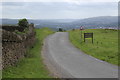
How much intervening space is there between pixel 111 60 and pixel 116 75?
4253 millimetres

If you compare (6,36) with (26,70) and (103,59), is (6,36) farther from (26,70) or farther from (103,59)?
(103,59)

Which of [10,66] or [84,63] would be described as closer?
[10,66]

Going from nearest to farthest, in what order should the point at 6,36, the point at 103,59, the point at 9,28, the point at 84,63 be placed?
the point at 6,36
the point at 84,63
the point at 103,59
the point at 9,28

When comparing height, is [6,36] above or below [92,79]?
above

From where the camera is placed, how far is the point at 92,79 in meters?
10.8

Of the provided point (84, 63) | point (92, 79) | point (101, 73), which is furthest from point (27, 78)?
Answer: point (84, 63)

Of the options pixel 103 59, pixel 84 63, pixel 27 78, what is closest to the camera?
pixel 27 78

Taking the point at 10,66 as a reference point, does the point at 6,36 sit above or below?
above

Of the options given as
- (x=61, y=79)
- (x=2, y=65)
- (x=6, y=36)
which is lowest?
(x=61, y=79)

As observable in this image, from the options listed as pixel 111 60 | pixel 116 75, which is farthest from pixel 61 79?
pixel 111 60

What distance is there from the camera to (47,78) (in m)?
10.7

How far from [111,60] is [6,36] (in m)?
8.99

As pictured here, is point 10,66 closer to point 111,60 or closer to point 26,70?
point 26,70

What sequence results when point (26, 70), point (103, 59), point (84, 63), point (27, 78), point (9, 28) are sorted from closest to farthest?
point (27, 78) < point (26, 70) < point (84, 63) < point (103, 59) < point (9, 28)
